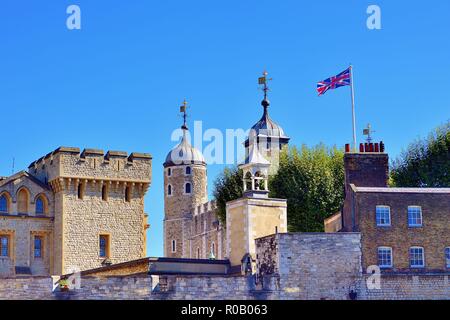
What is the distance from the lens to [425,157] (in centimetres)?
5859

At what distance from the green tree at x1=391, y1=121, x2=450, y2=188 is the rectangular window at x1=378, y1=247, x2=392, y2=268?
46.5 ft

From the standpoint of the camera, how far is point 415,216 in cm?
4316

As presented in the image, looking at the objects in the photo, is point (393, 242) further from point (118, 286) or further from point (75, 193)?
point (75, 193)

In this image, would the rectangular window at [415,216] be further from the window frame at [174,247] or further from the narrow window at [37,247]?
the window frame at [174,247]

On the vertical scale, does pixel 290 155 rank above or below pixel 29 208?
above

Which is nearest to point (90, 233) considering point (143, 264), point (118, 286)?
point (143, 264)

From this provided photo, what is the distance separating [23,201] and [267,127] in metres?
39.8

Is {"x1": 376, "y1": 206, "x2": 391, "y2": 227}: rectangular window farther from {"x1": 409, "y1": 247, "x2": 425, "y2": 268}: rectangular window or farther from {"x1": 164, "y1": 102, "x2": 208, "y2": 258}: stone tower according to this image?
{"x1": 164, "y1": 102, "x2": 208, "y2": 258}: stone tower

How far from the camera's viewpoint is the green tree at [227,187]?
2589 inches

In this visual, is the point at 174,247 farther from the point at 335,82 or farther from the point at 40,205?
the point at 335,82

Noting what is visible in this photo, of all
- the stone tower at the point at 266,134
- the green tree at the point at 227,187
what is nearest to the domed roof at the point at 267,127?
the stone tower at the point at 266,134

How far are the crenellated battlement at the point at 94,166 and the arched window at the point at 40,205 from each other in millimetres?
1171

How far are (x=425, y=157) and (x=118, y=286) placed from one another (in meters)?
26.9

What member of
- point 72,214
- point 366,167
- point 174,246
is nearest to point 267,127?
point 174,246
